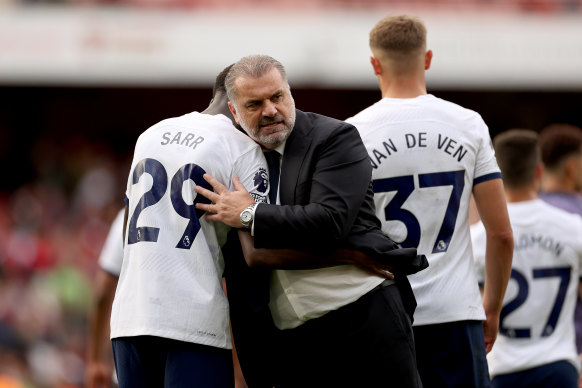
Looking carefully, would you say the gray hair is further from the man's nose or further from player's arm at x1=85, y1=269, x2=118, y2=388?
player's arm at x1=85, y1=269, x2=118, y2=388

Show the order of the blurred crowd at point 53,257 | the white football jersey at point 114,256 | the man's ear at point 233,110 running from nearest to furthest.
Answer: the man's ear at point 233,110 < the white football jersey at point 114,256 < the blurred crowd at point 53,257

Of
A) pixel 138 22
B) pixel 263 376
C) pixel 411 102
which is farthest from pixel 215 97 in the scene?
pixel 138 22

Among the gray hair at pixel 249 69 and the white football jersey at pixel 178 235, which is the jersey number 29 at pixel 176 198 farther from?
the gray hair at pixel 249 69

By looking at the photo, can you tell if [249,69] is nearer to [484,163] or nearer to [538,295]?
[484,163]

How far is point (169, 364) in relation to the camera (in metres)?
4.02

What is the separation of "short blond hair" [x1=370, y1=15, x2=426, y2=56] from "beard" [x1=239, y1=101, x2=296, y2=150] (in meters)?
0.88

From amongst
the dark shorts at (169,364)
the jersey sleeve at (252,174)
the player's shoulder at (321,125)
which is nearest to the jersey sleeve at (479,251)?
the player's shoulder at (321,125)

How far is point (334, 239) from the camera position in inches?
156

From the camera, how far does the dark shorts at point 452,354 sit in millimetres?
4609

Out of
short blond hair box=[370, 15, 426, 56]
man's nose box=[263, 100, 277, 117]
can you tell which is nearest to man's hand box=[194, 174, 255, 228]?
man's nose box=[263, 100, 277, 117]

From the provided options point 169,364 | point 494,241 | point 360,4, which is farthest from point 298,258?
point 360,4

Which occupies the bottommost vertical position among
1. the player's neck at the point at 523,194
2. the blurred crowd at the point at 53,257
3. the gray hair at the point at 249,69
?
the blurred crowd at the point at 53,257

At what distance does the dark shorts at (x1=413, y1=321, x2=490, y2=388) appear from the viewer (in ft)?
15.1

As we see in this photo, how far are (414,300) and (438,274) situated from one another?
0.38 m
